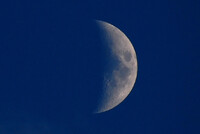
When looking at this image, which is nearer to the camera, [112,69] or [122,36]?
[112,69]

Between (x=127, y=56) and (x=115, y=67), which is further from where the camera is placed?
(x=127, y=56)

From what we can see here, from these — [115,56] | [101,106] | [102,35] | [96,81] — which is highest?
[102,35]

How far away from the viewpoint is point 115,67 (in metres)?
11.2

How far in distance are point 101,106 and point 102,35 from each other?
10.6 ft

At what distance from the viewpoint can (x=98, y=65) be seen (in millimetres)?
11141

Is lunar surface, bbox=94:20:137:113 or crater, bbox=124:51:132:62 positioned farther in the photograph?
crater, bbox=124:51:132:62

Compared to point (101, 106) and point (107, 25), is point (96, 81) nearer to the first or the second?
point (101, 106)

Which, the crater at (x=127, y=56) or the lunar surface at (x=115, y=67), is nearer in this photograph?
the lunar surface at (x=115, y=67)

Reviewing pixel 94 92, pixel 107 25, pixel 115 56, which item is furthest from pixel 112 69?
pixel 107 25

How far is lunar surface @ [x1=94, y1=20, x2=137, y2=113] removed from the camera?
11.2 meters

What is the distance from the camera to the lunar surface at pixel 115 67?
36.6 feet

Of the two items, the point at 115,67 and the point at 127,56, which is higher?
the point at 127,56

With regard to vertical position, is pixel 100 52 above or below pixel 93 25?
below

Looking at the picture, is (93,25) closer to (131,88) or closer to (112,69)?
(112,69)
